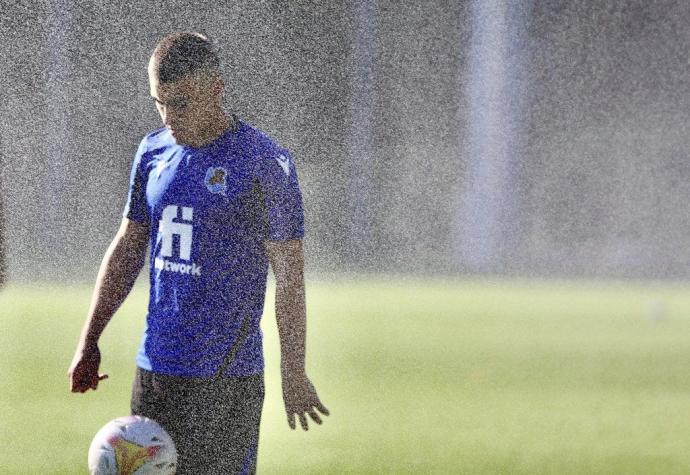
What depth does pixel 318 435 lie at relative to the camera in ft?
18.7

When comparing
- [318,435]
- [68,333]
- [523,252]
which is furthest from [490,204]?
[318,435]

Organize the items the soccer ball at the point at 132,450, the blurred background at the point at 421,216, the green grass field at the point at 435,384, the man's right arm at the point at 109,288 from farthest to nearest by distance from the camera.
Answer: the blurred background at the point at 421,216, the green grass field at the point at 435,384, the man's right arm at the point at 109,288, the soccer ball at the point at 132,450

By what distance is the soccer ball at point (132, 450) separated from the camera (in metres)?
3.15

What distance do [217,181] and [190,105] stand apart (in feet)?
0.67

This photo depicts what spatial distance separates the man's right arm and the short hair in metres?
0.41

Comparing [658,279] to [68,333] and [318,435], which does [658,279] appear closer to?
[68,333]

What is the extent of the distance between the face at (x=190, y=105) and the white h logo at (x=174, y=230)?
0.61ft

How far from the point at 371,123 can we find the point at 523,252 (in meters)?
2.16

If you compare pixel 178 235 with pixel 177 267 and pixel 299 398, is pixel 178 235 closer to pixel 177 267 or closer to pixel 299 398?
pixel 177 267

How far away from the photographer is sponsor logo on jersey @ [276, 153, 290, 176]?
127 inches

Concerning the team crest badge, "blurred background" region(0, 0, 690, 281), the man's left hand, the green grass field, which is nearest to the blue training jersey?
the team crest badge

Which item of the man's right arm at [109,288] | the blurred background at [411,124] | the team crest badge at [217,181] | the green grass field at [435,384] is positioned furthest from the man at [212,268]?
the blurred background at [411,124]

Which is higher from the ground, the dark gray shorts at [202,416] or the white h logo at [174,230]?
the white h logo at [174,230]

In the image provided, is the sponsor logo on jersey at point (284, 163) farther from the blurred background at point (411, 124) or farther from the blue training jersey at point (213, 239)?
the blurred background at point (411, 124)
